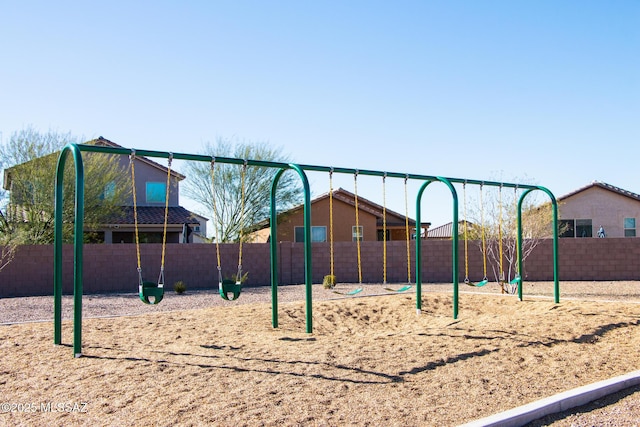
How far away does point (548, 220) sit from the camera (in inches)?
916

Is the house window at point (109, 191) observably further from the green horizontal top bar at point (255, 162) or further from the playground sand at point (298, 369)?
the green horizontal top bar at point (255, 162)

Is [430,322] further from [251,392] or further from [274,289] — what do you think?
[251,392]

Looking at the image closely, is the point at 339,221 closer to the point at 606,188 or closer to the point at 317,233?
the point at 317,233

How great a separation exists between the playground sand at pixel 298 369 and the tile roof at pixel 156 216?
685 inches

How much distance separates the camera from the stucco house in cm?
2631

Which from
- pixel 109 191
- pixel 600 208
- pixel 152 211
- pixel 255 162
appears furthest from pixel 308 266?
pixel 600 208

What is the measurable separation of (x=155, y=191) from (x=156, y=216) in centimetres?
164

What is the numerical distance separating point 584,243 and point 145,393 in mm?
17909

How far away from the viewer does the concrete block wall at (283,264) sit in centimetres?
1603

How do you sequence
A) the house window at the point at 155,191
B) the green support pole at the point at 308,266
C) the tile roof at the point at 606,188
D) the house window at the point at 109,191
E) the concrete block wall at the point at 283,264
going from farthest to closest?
the tile roof at the point at 606,188 → the house window at the point at 155,191 → the house window at the point at 109,191 → the concrete block wall at the point at 283,264 → the green support pole at the point at 308,266

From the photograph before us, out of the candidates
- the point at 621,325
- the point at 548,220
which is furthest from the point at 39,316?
the point at 548,220

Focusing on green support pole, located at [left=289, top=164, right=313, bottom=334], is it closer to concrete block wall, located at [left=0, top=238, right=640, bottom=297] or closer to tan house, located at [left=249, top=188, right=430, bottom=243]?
concrete block wall, located at [left=0, top=238, right=640, bottom=297]

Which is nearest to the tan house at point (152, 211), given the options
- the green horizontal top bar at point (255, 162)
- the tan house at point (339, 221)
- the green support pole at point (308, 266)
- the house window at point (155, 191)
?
the house window at point (155, 191)

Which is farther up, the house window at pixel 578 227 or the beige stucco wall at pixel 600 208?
the beige stucco wall at pixel 600 208
